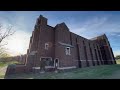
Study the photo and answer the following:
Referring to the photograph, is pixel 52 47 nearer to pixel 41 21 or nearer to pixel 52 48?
pixel 52 48

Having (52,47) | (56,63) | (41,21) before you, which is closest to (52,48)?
(52,47)

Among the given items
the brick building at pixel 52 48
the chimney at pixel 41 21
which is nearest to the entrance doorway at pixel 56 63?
the brick building at pixel 52 48

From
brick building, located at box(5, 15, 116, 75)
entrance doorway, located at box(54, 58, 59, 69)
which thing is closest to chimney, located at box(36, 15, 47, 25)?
brick building, located at box(5, 15, 116, 75)

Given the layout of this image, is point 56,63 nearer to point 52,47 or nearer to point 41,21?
point 52,47

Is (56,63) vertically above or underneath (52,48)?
underneath

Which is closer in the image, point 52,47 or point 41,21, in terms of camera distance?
point 41,21

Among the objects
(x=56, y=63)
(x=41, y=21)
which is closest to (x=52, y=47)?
(x=56, y=63)

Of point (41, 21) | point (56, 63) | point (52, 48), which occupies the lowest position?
point (56, 63)

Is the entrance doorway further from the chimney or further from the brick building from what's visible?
the chimney

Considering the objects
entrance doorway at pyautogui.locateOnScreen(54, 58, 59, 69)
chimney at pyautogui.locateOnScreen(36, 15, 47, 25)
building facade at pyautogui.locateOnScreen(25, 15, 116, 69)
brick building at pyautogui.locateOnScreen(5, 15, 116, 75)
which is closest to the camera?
brick building at pyautogui.locateOnScreen(5, 15, 116, 75)
